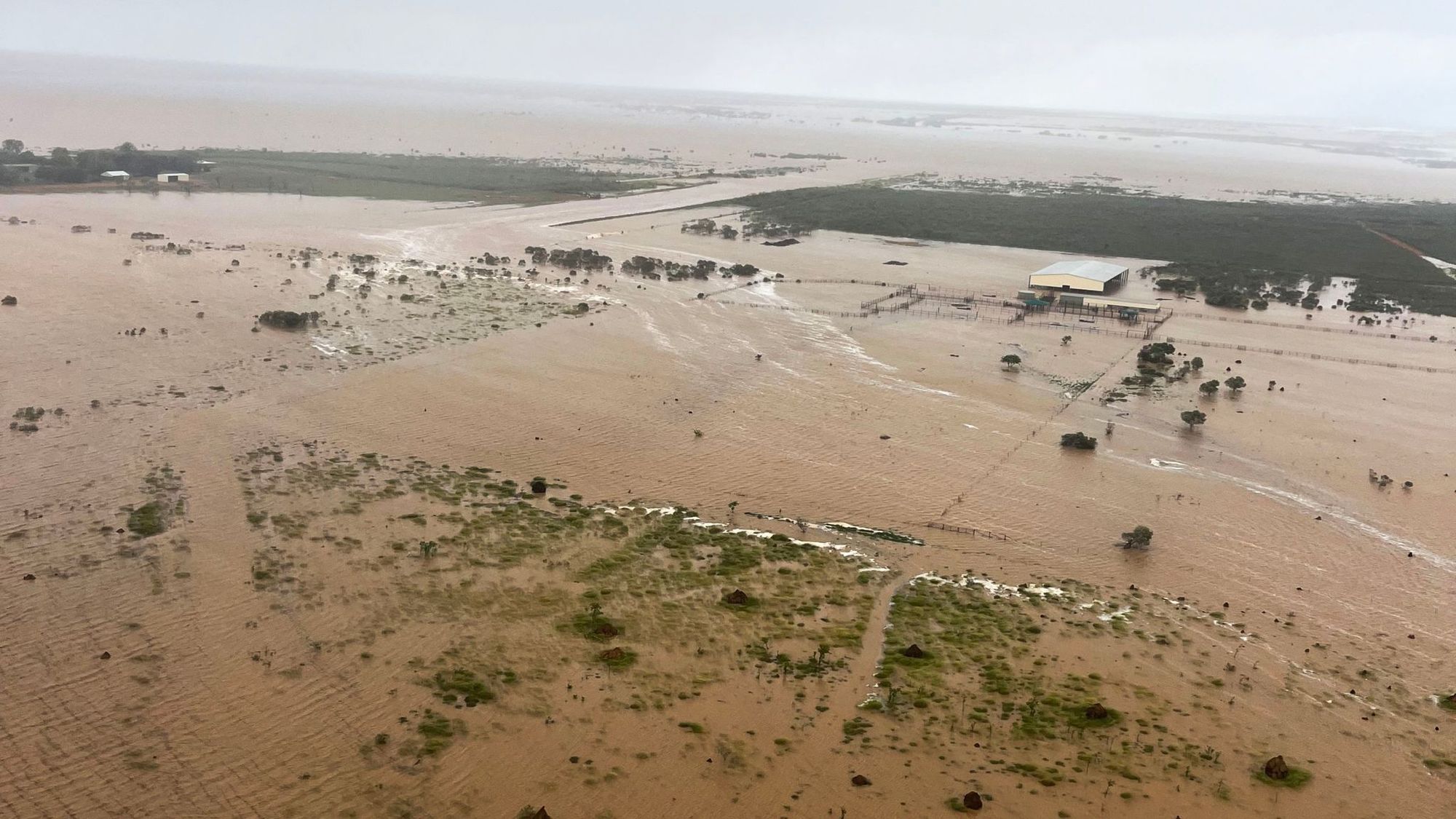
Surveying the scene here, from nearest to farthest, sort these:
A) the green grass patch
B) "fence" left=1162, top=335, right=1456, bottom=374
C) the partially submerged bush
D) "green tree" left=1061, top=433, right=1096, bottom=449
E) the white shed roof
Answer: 1. the green grass patch
2. "green tree" left=1061, top=433, right=1096, bottom=449
3. the partially submerged bush
4. "fence" left=1162, top=335, right=1456, bottom=374
5. the white shed roof

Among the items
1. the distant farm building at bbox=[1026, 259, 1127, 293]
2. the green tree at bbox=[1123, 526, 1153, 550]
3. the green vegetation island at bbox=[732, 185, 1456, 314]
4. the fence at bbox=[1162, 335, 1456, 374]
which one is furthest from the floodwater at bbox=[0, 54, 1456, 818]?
the green vegetation island at bbox=[732, 185, 1456, 314]

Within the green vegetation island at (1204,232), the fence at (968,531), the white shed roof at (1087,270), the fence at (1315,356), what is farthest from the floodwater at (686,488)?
the green vegetation island at (1204,232)

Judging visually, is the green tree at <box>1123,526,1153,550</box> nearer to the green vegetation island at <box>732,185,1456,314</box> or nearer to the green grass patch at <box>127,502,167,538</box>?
the green grass patch at <box>127,502,167,538</box>

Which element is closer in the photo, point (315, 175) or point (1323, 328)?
point (1323, 328)

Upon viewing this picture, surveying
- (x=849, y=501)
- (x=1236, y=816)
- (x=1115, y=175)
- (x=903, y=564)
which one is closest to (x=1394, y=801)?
(x=1236, y=816)

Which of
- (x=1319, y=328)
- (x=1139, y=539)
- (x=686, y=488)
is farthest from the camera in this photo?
(x=1319, y=328)

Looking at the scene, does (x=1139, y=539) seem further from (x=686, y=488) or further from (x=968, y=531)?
(x=686, y=488)

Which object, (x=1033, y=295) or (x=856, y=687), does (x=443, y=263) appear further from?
(x=856, y=687)

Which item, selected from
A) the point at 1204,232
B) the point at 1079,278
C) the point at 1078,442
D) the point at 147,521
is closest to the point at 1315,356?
the point at 1079,278
